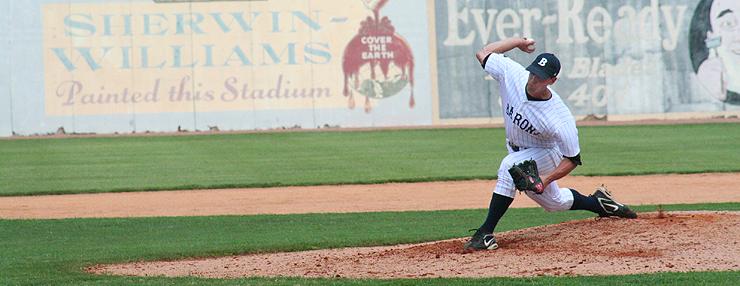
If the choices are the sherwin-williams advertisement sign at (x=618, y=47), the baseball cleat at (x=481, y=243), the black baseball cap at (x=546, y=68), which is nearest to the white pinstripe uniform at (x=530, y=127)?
the black baseball cap at (x=546, y=68)

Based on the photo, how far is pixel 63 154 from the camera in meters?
22.5

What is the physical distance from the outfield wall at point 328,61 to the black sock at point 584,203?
18.2 meters

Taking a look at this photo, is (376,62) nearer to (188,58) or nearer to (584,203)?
(188,58)

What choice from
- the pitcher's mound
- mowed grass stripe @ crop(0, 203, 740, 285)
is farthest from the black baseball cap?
mowed grass stripe @ crop(0, 203, 740, 285)

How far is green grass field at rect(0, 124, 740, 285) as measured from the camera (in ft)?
30.6

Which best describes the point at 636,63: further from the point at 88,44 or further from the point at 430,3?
the point at 88,44

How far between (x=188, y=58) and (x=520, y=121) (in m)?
19.5

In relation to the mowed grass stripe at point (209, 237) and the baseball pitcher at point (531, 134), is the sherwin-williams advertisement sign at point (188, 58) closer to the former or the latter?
the mowed grass stripe at point (209, 237)

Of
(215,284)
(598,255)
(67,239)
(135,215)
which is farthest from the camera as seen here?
(135,215)

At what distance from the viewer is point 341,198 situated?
15727 mm

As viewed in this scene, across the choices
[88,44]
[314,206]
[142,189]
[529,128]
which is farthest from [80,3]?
[529,128]

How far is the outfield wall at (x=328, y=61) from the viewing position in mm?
27359

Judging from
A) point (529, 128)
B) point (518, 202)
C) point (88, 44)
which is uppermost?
point (88, 44)

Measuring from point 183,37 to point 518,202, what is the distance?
46.3 ft
